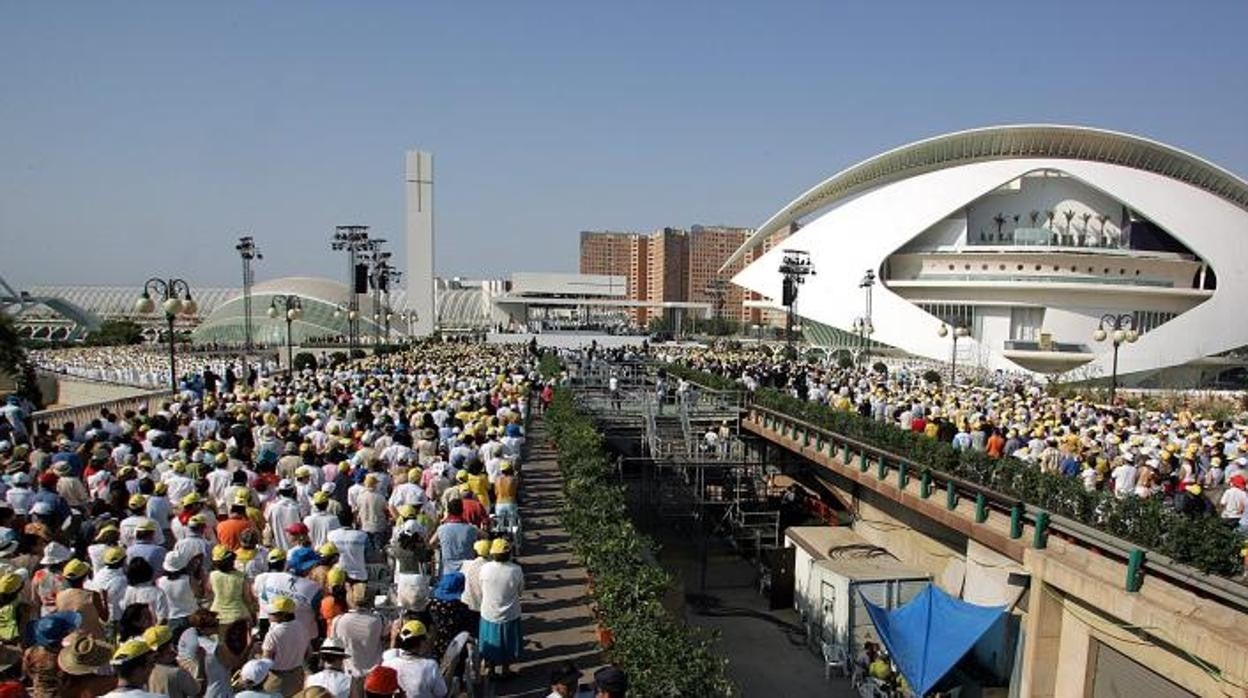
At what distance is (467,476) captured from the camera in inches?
316

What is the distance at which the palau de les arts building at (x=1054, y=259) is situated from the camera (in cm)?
4456

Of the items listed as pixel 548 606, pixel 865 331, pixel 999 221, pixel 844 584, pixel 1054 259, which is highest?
pixel 999 221

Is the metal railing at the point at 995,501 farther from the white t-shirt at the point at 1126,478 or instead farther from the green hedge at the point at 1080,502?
the white t-shirt at the point at 1126,478

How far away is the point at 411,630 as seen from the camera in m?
4.04

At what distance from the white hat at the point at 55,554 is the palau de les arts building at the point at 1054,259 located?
157ft

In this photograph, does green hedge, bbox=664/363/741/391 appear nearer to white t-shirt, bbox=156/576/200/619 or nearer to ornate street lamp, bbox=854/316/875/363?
white t-shirt, bbox=156/576/200/619

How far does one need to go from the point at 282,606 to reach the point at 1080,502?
8.86m

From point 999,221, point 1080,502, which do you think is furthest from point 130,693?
point 999,221

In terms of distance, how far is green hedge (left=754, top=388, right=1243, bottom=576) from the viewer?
697cm

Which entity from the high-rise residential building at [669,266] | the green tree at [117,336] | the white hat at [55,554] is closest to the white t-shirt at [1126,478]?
the white hat at [55,554]

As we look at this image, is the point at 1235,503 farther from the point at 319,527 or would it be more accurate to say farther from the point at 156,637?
the point at 156,637

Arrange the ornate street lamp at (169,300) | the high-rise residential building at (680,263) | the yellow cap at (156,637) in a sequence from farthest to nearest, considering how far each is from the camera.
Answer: the high-rise residential building at (680,263) → the ornate street lamp at (169,300) → the yellow cap at (156,637)

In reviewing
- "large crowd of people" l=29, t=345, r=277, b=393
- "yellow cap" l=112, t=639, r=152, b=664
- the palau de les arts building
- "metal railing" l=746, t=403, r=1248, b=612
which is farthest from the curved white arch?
"yellow cap" l=112, t=639, r=152, b=664

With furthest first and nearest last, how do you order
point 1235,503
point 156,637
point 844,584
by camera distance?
point 844,584
point 1235,503
point 156,637
